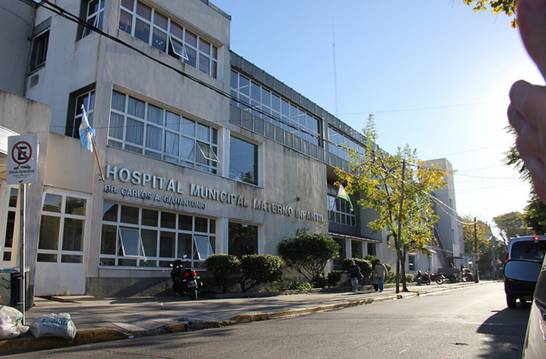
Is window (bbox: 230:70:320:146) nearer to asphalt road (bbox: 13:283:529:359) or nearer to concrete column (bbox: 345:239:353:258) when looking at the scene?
concrete column (bbox: 345:239:353:258)

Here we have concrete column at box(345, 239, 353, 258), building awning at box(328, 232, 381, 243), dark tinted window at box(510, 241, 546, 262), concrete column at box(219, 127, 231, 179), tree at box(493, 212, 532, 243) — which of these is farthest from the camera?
tree at box(493, 212, 532, 243)

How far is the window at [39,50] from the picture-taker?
20.5 meters

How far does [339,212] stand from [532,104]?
3621 cm

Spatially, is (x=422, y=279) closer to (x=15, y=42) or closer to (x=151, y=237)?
(x=151, y=237)

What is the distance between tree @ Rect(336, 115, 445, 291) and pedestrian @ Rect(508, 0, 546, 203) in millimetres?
27660

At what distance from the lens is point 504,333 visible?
28.9ft

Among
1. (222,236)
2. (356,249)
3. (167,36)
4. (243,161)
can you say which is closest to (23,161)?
(222,236)

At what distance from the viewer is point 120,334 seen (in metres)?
8.57

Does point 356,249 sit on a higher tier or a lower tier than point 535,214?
lower

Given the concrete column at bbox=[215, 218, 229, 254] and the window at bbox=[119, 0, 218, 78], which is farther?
the concrete column at bbox=[215, 218, 229, 254]

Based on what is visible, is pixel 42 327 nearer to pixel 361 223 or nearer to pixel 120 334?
pixel 120 334

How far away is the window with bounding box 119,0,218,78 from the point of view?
18.7 metres

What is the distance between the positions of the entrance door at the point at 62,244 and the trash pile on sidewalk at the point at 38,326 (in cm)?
679

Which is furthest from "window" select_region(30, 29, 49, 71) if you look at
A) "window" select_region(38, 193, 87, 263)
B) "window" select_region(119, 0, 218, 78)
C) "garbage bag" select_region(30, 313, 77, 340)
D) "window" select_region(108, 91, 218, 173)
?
"garbage bag" select_region(30, 313, 77, 340)
